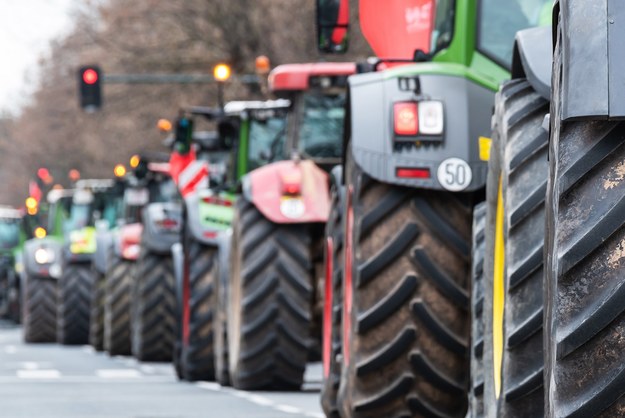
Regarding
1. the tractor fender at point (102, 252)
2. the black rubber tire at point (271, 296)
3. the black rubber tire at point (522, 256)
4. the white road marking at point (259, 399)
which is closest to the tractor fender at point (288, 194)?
the black rubber tire at point (271, 296)

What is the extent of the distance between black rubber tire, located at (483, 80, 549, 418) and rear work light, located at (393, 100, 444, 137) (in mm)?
2121

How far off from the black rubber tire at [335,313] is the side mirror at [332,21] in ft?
2.78

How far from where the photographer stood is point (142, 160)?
24.5 m

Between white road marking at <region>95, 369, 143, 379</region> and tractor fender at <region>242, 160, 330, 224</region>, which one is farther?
white road marking at <region>95, 369, 143, 379</region>

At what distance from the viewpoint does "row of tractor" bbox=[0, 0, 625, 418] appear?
4.74 metres

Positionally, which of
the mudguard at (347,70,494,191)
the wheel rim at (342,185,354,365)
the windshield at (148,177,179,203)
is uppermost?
the mudguard at (347,70,494,191)

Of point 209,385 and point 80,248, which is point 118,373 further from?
point 80,248

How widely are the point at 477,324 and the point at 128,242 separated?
17573 millimetres

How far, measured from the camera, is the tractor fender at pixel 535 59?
657cm

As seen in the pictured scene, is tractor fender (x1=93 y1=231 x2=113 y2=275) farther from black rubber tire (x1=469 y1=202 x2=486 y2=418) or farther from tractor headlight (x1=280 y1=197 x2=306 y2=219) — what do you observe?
black rubber tire (x1=469 y1=202 x2=486 y2=418)

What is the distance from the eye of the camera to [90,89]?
37000 millimetres

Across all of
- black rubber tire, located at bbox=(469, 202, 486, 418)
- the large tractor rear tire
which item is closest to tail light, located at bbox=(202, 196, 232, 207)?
black rubber tire, located at bbox=(469, 202, 486, 418)

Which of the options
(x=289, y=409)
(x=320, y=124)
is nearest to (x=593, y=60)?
(x=289, y=409)

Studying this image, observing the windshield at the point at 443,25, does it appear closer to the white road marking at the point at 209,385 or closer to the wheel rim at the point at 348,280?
the wheel rim at the point at 348,280
